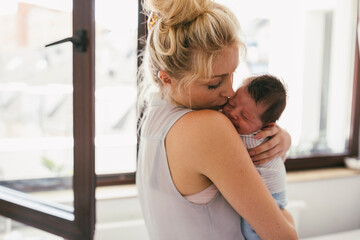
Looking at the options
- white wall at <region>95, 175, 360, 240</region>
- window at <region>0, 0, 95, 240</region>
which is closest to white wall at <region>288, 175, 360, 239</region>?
white wall at <region>95, 175, 360, 240</region>

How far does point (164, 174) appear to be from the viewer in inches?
35.4

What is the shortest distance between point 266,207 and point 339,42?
2.12 meters

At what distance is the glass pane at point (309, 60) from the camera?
249cm

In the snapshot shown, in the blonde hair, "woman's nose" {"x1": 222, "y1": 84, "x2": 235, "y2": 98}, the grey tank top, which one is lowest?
the grey tank top

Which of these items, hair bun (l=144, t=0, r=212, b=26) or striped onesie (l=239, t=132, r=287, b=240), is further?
striped onesie (l=239, t=132, r=287, b=240)

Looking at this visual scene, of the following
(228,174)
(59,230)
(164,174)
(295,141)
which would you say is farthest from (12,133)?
(295,141)

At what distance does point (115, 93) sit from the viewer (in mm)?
1977

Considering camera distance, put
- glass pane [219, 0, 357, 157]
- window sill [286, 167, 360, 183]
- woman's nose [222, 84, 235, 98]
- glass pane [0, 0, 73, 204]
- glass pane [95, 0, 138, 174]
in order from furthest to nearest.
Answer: glass pane [219, 0, 357, 157] < window sill [286, 167, 360, 183] < glass pane [95, 0, 138, 174] < glass pane [0, 0, 73, 204] < woman's nose [222, 84, 235, 98]

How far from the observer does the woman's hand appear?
0.99 meters

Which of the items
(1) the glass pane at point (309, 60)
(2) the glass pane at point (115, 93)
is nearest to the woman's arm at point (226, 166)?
(2) the glass pane at point (115, 93)

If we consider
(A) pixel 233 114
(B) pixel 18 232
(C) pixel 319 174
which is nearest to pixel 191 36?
(A) pixel 233 114

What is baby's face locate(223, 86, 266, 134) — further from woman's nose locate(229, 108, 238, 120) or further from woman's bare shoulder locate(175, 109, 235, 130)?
woman's bare shoulder locate(175, 109, 235, 130)

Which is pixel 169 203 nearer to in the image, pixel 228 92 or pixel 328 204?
pixel 228 92

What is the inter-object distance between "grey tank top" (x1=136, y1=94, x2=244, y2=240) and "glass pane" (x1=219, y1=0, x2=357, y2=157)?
1.57 meters
